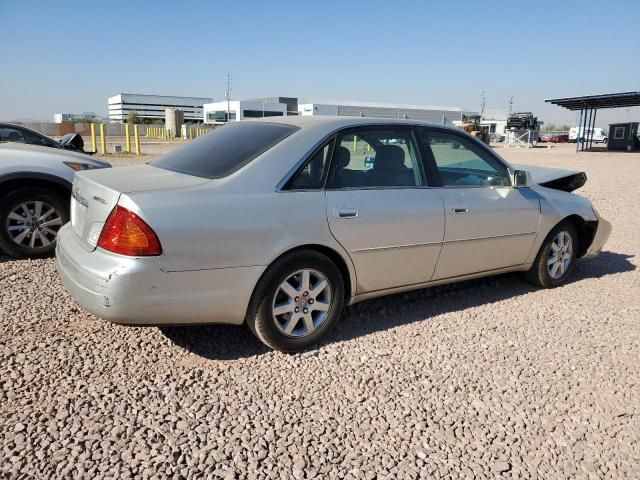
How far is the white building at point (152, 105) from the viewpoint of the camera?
126 meters

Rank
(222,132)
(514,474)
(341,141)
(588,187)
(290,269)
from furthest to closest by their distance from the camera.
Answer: (588,187)
(222,132)
(341,141)
(290,269)
(514,474)

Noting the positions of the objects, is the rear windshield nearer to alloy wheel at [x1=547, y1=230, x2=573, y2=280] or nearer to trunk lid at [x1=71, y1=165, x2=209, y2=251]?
trunk lid at [x1=71, y1=165, x2=209, y2=251]

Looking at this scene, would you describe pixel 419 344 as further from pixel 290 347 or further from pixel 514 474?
pixel 514 474

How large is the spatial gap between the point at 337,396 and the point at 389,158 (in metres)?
1.83

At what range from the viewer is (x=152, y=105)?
131 metres

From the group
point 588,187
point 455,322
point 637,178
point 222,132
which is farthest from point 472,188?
point 637,178

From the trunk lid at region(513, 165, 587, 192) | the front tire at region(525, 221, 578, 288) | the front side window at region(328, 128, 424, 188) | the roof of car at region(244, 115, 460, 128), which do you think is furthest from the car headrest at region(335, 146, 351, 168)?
the front tire at region(525, 221, 578, 288)

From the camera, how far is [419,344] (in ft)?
12.2

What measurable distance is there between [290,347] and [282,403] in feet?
1.95

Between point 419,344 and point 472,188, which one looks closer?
point 419,344

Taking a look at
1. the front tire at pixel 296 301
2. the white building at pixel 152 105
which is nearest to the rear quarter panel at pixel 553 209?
the front tire at pixel 296 301

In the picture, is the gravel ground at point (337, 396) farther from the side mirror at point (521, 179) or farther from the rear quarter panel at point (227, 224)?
the side mirror at point (521, 179)

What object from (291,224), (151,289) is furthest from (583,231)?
(151,289)

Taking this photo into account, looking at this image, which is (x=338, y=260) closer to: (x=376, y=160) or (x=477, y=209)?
(x=376, y=160)
